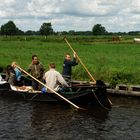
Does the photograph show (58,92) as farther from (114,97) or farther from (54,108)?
(114,97)

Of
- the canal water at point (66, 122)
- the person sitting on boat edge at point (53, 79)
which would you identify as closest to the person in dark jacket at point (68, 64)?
the person sitting on boat edge at point (53, 79)

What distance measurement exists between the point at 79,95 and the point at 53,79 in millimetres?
1540

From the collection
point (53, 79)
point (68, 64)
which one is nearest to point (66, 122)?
point (53, 79)

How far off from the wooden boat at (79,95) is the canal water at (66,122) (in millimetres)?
336

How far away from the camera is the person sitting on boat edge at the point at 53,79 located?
18.7m

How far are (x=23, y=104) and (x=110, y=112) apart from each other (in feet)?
14.3

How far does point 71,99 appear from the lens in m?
18.4

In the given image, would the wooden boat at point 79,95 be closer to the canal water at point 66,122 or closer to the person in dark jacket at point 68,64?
the canal water at point 66,122

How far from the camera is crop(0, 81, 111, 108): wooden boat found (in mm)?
17906

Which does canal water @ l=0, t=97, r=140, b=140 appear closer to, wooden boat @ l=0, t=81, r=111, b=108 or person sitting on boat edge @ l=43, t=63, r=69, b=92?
wooden boat @ l=0, t=81, r=111, b=108

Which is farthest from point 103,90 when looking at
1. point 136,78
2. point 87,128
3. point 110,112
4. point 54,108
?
point 136,78

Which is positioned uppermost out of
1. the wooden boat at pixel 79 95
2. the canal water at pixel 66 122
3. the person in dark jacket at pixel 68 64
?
the person in dark jacket at pixel 68 64

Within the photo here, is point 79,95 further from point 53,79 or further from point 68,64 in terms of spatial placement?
point 68,64

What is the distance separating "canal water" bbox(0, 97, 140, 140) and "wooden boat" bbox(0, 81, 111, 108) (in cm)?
34
